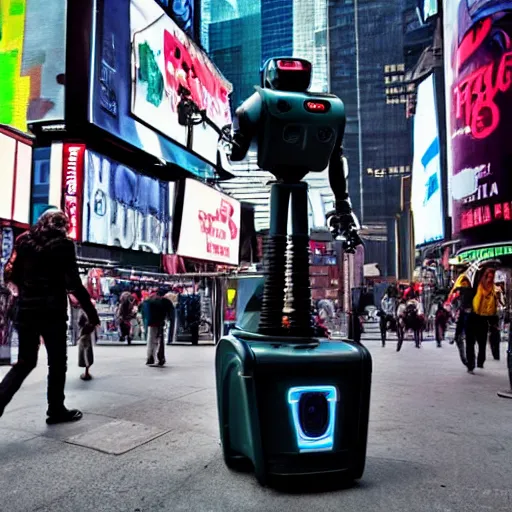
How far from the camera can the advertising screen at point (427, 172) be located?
32500 millimetres

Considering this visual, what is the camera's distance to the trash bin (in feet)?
9.79

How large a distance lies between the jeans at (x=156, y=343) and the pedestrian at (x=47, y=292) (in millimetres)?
5124

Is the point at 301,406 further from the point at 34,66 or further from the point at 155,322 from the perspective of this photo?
the point at 34,66

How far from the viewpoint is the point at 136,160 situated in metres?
19.1

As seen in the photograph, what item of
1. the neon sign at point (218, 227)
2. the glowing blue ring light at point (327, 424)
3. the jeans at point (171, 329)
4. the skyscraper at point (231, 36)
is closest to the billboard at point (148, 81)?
the neon sign at point (218, 227)

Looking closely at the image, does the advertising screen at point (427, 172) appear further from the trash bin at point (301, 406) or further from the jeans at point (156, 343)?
the trash bin at point (301, 406)

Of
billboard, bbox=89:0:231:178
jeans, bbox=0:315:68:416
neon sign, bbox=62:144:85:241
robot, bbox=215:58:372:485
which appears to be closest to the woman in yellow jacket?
robot, bbox=215:58:372:485

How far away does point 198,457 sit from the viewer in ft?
12.1

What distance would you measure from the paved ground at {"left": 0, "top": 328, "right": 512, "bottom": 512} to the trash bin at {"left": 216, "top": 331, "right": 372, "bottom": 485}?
18cm

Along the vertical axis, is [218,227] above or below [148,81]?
below

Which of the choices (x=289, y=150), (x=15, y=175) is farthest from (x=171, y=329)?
(x=289, y=150)

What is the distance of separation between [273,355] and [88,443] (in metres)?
1.85

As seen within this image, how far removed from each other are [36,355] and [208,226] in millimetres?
16260

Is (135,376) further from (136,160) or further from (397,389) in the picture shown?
(136,160)
